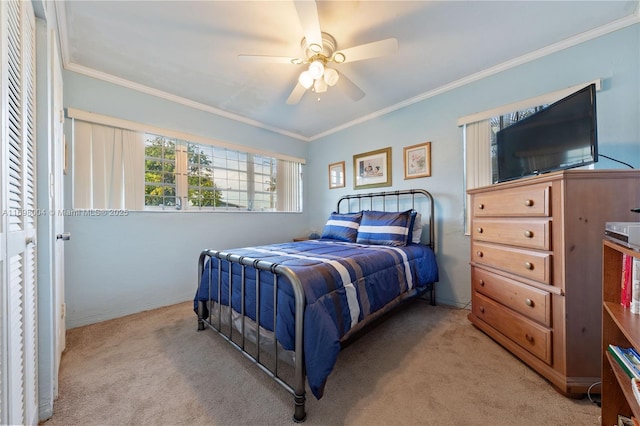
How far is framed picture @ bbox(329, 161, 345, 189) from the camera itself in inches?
148

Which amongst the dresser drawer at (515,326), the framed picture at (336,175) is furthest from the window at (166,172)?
the dresser drawer at (515,326)

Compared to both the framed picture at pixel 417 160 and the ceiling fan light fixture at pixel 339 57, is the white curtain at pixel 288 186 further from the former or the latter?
the ceiling fan light fixture at pixel 339 57

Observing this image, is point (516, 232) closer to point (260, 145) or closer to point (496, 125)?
point (496, 125)

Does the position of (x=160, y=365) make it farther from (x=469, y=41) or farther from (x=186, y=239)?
(x=469, y=41)

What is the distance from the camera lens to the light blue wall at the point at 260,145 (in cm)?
187

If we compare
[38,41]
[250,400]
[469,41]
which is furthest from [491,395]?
[38,41]

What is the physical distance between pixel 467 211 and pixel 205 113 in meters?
3.22

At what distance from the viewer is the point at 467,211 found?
258 centimetres

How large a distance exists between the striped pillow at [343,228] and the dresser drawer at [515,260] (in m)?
1.21

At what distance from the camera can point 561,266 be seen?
138cm

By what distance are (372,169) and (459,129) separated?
3.67 ft

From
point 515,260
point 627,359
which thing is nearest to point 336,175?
point 515,260

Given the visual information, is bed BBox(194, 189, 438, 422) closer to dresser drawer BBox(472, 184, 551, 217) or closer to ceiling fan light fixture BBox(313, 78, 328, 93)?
dresser drawer BBox(472, 184, 551, 217)

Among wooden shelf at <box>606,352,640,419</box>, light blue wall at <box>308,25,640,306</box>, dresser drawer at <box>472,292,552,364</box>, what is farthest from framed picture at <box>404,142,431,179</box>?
→ wooden shelf at <box>606,352,640,419</box>
